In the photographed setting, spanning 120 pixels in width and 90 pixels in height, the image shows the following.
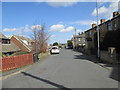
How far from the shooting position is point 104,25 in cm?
3512

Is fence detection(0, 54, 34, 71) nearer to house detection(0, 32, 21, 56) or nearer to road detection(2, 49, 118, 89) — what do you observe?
road detection(2, 49, 118, 89)

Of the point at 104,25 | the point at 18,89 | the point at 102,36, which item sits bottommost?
the point at 18,89

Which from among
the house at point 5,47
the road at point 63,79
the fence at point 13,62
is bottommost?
the road at point 63,79

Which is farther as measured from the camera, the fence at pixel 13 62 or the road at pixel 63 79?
the fence at pixel 13 62

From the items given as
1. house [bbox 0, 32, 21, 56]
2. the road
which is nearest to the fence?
the road

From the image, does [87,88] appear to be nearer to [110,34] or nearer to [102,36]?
[110,34]

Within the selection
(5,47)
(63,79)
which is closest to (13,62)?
(63,79)

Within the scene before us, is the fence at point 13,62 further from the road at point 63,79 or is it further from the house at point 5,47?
the house at point 5,47

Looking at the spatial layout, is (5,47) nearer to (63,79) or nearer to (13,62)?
(13,62)

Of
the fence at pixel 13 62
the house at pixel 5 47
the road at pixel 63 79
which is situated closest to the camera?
the road at pixel 63 79

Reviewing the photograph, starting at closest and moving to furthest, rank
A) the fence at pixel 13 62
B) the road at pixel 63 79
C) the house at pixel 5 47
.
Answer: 1. the road at pixel 63 79
2. the fence at pixel 13 62
3. the house at pixel 5 47

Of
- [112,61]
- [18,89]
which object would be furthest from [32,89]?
[112,61]

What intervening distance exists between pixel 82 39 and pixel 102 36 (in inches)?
2332

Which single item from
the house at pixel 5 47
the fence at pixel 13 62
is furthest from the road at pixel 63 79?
the house at pixel 5 47
